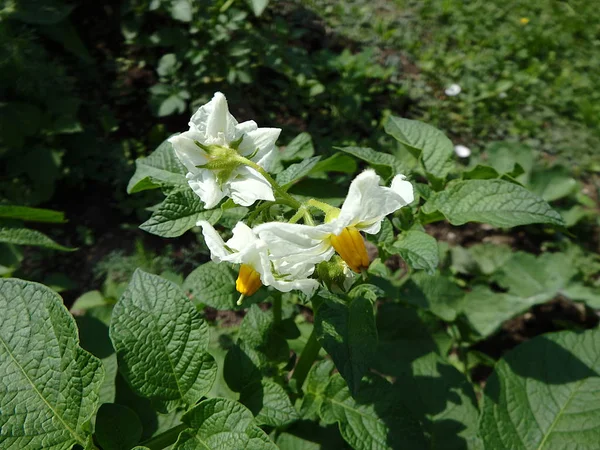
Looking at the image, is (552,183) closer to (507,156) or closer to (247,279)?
(507,156)

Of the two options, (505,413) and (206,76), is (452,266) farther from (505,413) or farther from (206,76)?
(206,76)

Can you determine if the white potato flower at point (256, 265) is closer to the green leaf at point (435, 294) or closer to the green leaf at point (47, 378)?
the green leaf at point (47, 378)

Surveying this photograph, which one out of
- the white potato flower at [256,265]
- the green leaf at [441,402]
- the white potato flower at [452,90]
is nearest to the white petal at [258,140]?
the white potato flower at [256,265]

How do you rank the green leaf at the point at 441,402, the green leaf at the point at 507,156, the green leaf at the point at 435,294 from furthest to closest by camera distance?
the green leaf at the point at 507,156
the green leaf at the point at 435,294
the green leaf at the point at 441,402

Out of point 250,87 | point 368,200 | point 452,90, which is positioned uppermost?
point 368,200

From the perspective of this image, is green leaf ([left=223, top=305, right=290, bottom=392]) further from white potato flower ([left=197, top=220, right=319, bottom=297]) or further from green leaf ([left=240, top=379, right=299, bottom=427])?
white potato flower ([left=197, top=220, right=319, bottom=297])

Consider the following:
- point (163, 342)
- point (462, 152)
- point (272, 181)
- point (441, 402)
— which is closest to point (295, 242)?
point (272, 181)

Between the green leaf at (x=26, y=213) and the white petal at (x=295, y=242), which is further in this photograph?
the green leaf at (x=26, y=213)

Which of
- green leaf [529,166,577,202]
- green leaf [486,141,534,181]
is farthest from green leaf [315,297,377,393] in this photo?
green leaf [529,166,577,202]
